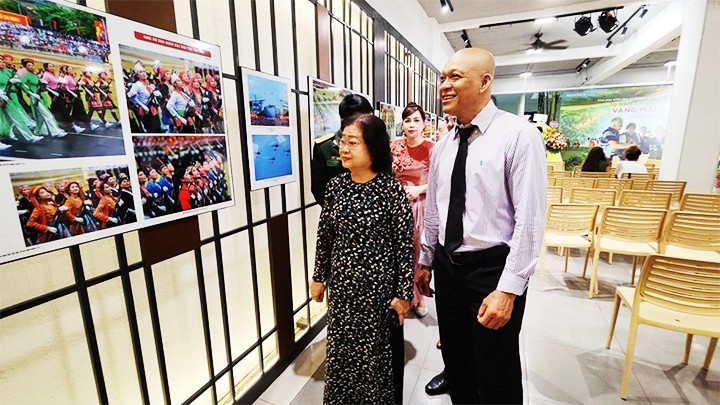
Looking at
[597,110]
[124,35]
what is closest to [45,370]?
[124,35]

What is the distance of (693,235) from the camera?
106 inches

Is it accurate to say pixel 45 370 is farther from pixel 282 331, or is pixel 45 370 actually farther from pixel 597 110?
pixel 597 110

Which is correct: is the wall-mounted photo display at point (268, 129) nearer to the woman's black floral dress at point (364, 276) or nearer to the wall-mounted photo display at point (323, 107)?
the wall-mounted photo display at point (323, 107)

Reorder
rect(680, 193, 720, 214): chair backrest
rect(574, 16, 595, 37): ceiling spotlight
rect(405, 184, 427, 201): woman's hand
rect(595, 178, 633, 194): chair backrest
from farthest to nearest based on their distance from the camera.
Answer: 1. rect(574, 16, 595, 37): ceiling spotlight
2. rect(595, 178, 633, 194): chair backrest
3. rect(680, 193, 720, 214): chair backrest
4. rect(405, 184, 427, 201): woman's hand

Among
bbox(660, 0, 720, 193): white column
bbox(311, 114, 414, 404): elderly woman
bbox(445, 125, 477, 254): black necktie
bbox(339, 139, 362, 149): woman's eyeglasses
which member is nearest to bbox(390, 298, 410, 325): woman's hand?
bbox(311, 114, 414, 404): elderly woman

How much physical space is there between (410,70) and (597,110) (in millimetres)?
8777

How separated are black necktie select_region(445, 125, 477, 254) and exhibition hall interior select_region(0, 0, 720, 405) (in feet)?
0.82

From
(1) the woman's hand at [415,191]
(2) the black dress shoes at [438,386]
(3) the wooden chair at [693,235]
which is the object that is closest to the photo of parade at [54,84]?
(1) the woman's hand at [415,191]

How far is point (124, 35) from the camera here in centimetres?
109

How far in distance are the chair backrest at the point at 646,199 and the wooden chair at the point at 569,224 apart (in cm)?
79

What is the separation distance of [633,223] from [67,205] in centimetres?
379

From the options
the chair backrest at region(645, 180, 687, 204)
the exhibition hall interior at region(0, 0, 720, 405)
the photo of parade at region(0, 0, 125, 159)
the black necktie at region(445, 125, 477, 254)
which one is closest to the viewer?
the photo of parade at region(0, 0, 125, 159)

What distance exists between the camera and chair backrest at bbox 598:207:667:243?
2.74m

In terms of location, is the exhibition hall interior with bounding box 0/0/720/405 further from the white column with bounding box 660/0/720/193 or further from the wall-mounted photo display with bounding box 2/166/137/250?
the white column with bounding box 660/0/720/193
